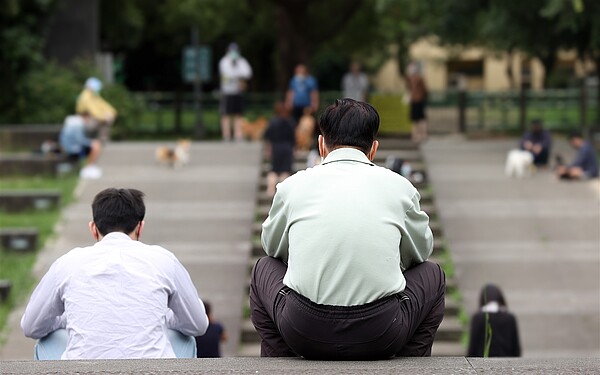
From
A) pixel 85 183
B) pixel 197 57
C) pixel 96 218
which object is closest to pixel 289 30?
pixel 197 57

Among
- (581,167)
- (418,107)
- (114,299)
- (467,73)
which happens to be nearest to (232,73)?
(418,107)

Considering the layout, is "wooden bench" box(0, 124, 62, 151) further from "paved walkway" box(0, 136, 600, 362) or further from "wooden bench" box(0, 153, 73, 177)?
"wooden bench" box(0, 153, 73, 177)

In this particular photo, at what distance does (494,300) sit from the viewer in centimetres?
1123

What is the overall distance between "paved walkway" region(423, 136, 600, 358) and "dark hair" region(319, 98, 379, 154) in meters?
9.03

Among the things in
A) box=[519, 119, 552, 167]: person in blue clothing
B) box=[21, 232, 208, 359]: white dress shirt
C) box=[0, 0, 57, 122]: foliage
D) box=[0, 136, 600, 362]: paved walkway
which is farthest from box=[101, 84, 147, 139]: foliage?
box=[21, 232, 208, 359]: white dress shirt

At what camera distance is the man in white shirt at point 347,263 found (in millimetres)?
4719

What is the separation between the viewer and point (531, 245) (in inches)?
674

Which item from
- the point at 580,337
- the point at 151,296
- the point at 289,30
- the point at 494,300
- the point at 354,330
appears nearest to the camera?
the point at 354,330

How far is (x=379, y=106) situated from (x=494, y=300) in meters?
19.5

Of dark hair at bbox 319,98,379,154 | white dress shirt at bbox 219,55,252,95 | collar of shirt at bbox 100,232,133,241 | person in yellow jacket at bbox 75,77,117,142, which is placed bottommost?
person in yellow jacket at bbox 75,77,117,142

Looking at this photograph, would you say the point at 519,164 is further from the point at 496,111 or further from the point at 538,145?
the point at 496,111

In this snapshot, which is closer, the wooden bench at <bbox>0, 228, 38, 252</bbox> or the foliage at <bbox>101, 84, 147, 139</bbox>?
the wooden bench at <bbox>0, 228, 38, 252</bbox>

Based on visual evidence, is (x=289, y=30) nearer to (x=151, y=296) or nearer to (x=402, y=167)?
(x=402, y=167)

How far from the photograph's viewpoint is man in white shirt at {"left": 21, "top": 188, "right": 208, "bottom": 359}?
5.14 metres
